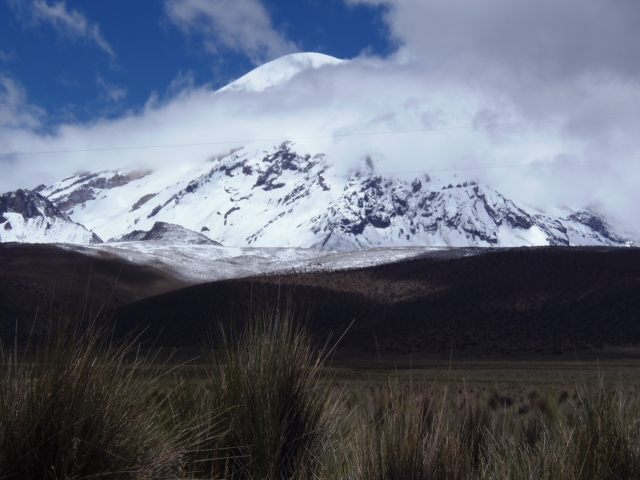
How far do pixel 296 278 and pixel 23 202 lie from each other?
157 meters

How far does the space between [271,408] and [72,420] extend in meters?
1.44

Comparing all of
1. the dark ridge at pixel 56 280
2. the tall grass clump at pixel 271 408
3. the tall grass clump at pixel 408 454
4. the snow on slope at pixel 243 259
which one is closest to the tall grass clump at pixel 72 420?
the tall grass clump at pixel 271 408

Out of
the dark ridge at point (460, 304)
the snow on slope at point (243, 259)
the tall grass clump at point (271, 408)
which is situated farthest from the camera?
the snow on slope at point (243, 259)

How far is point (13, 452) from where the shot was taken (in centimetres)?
296

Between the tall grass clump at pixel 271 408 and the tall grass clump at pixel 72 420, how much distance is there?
83 cm

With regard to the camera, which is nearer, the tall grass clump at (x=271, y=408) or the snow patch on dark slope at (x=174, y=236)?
the tall grass clump at (x=271, y=408)

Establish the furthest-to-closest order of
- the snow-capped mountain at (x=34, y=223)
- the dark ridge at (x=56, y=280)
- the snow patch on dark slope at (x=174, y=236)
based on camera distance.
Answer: the snow-capped mountain at (x=34, y=223) → the snow patch on dark slope at (x=174, y=236) → the dark ridge at (x=56, y=280)

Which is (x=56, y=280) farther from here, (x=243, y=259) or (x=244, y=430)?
(x=244, y=430)

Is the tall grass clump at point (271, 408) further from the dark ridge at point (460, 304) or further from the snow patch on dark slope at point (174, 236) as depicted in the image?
the snow patch on dark slope at point (174, 236)

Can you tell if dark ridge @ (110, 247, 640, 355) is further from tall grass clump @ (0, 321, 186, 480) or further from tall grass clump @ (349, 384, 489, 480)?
tall grass clump @ (349, 384, 489, 480)

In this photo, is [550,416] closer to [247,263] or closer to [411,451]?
[411,451]

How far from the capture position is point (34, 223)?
6944 inches

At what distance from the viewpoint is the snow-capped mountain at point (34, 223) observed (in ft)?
552

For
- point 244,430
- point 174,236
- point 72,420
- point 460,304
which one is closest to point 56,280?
point 460,304
